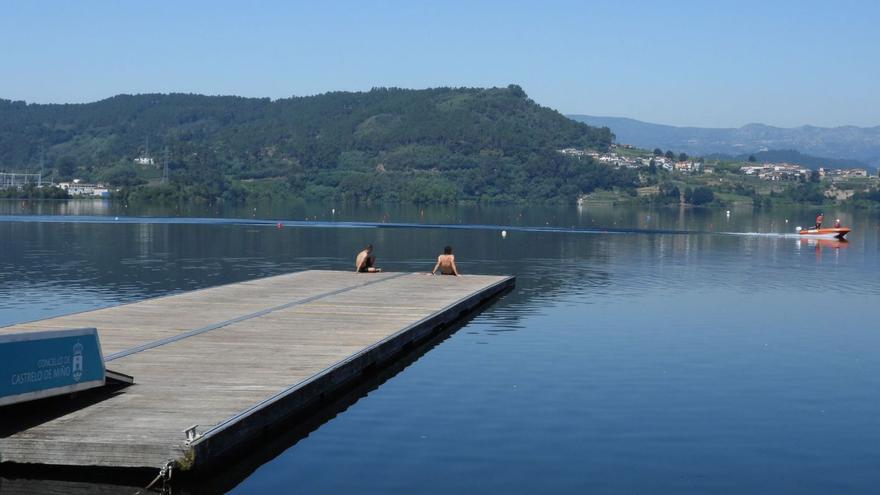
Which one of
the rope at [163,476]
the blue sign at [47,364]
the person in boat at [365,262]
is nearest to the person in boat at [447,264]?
the person in boat at [365,262]

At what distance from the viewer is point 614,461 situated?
19016 millimetres

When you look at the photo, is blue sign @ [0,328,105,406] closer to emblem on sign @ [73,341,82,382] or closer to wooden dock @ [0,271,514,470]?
emblem on sign @ [73,341,82,382]

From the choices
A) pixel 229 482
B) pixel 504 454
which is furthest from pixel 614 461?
pixel 229 482

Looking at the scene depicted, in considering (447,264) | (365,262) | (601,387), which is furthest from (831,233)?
(601,387)

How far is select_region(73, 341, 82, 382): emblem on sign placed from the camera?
18531 mm

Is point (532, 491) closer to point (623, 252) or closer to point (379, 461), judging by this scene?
point (379, 461)

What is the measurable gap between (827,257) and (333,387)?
58.5 m

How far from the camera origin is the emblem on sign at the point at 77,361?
60.8 feet

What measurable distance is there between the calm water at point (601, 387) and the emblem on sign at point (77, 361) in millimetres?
3075

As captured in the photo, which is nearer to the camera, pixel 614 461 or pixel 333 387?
pixel 614 461

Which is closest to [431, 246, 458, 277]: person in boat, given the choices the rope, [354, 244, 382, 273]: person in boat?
[354, 244, 382, 273]: person in boat

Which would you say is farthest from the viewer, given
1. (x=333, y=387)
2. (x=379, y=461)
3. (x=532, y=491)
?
(x=333, y=387)

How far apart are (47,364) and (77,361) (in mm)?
772

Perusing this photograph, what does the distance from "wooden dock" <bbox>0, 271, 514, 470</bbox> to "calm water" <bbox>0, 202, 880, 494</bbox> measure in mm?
781
